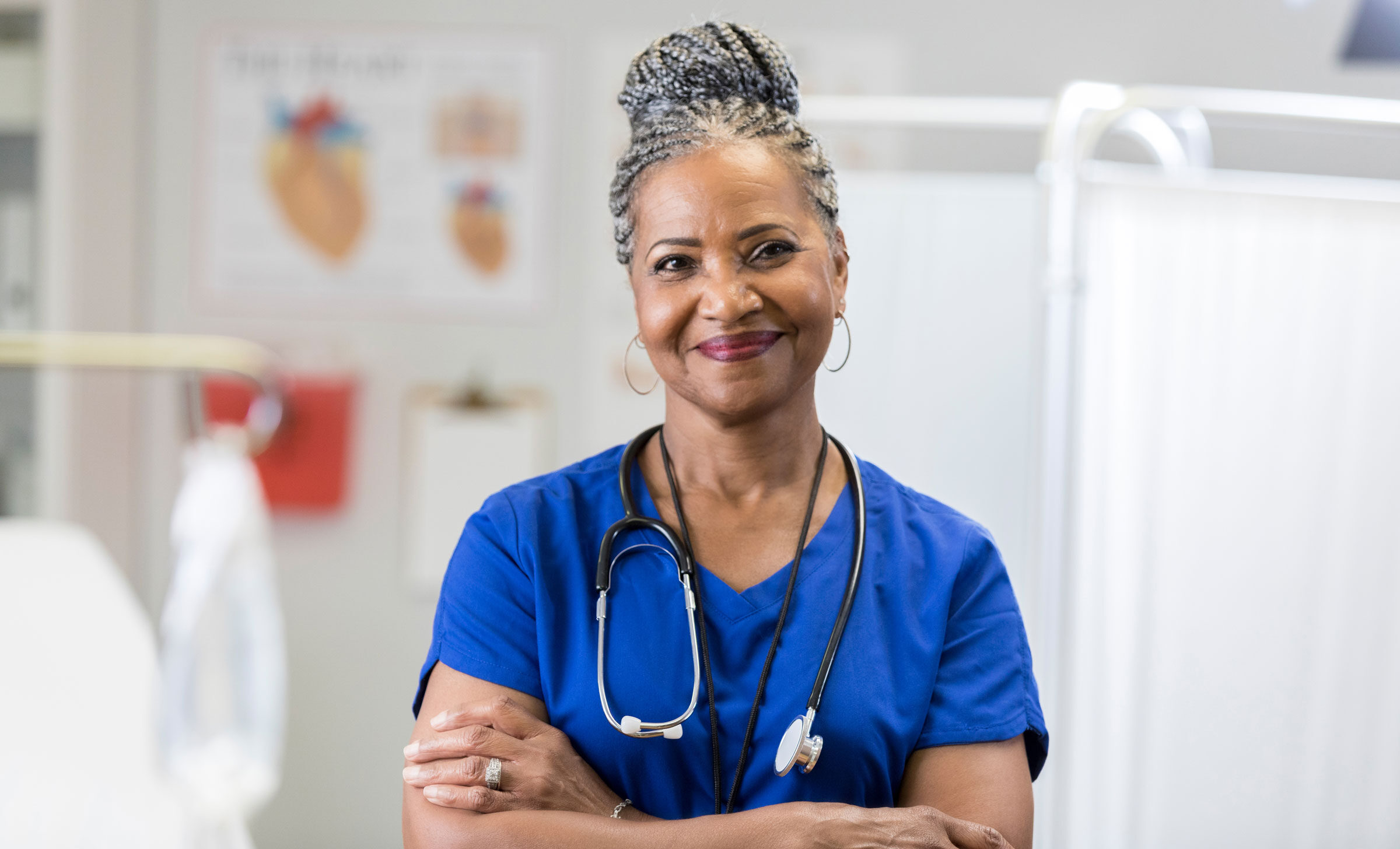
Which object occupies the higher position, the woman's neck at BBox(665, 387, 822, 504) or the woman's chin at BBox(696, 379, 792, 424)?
the woman's chin at BBox(696, 379, 792, 424)

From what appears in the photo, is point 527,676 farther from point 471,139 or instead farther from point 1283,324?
point 471,139

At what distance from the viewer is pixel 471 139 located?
2.46 m

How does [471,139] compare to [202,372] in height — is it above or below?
above

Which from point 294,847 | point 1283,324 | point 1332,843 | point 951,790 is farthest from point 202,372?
point 1332,843

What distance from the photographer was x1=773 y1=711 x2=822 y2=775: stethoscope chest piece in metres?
0.94

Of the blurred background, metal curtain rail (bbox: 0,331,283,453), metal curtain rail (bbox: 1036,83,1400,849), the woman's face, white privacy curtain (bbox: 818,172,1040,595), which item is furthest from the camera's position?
the blurred background

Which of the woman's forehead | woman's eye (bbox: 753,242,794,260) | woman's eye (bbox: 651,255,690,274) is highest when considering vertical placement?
the woman's forehead

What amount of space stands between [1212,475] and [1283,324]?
255 millimetres

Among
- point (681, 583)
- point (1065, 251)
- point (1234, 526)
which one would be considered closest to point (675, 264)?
point (681, 583)

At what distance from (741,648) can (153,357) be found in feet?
3.97

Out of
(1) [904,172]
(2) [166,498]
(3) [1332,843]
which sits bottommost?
(3) [1332,843]

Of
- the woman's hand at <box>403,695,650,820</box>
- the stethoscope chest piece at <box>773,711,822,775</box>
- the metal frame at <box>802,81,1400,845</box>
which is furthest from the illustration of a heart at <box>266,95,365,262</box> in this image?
the stethoscope chest piece at <box>773,711,822,775</box>

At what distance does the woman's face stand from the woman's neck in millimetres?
40

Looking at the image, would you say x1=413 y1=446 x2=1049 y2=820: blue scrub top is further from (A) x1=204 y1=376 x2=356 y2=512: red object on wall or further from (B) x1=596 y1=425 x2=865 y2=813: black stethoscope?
(A) x1=204 y1=376 x2=356 y2=512: red object on wall
